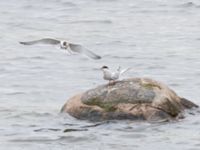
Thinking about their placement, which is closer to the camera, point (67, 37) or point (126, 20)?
point (67, 37)

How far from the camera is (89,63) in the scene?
17.8 m

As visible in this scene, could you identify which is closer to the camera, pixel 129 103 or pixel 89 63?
pixel 129 103

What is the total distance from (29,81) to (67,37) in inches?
164

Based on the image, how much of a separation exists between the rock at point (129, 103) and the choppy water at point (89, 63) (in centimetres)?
14

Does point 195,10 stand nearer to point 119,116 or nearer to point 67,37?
point 67,37

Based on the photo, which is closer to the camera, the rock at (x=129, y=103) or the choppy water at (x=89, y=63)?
the choppy water at (x=89, y=63)

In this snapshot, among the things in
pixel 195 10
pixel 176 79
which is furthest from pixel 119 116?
pixel 195 10

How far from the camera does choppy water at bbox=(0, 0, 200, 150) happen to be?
12117mm

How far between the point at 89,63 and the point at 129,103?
537cm

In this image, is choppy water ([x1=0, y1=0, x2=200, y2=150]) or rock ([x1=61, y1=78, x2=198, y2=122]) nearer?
choppy water ([x1=0, y1=0, x2=200, y2=150])

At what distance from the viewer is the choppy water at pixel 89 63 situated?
12.1 m

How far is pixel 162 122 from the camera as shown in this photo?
1257 centimetres

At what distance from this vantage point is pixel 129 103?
41.0 ft

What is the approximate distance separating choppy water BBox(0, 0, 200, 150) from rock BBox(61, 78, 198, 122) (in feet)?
0.45
